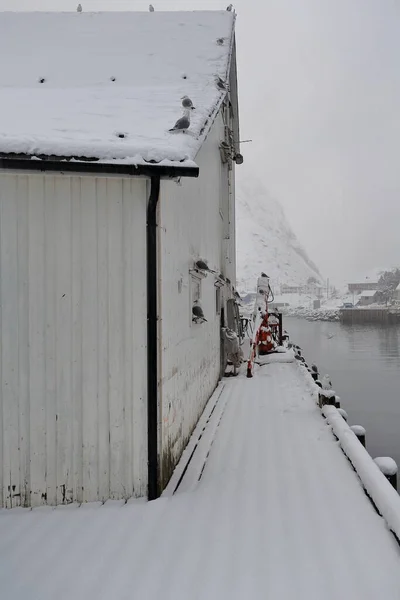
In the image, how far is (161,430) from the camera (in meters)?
3.57

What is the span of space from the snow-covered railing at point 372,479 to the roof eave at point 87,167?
9.18 ft

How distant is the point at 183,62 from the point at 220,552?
594 centimetres

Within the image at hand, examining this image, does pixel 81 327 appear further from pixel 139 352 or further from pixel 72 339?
pixel 139 352

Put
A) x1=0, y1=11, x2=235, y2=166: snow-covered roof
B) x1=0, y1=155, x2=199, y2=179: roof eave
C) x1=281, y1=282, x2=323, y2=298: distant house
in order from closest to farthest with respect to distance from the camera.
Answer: x1=0, y1=155, x2=199, y2=179: roof eave → x1=0, y1=11, x2=235, y2=166: snow-covered roof → x1=281, y1=282, x2=323, y2=298: distant house

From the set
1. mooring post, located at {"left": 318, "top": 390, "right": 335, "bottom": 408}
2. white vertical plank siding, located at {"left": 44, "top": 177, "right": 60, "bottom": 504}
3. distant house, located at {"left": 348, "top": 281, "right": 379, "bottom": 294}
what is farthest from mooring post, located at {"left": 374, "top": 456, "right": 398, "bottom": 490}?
distant house, located at {"left": 348, "top": 281, "right": 379, "bottom": 294}

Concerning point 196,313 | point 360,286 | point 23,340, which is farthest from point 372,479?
point 360,286

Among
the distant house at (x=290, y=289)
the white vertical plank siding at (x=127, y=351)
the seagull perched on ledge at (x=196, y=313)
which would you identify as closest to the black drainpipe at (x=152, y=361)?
the white vertical plank siding at (x=127, y=351)

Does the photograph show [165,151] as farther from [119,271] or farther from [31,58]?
[31,58]

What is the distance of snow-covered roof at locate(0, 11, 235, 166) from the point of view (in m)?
3.26

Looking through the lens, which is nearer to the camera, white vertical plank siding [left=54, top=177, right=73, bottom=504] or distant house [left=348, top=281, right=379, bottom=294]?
white vertical plank siding [left=54, top=177, right=73, bottom=504]

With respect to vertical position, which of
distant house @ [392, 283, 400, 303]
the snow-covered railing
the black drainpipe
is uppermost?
distant house @ [392, 283, 400, 303]

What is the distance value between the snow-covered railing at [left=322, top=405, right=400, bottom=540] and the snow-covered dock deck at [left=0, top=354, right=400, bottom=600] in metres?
0.08

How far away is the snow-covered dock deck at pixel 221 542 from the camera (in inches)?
95.7

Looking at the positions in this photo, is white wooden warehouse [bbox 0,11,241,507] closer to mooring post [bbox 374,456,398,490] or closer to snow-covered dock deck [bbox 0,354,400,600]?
snow-covered dock deck [bbox 0,354,400,600]
